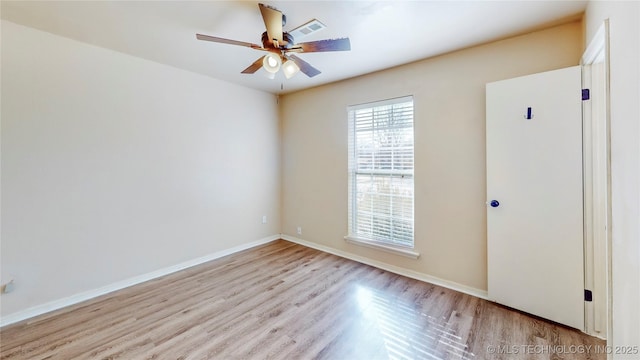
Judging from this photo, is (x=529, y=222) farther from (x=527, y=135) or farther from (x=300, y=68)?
(x=300, y=68)

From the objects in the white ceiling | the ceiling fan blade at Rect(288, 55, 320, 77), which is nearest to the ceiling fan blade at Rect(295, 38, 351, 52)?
the ceiling fan blade at Rect(288, 55, 320, 77)

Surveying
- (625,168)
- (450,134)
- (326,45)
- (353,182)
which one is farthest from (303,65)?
(625,168)

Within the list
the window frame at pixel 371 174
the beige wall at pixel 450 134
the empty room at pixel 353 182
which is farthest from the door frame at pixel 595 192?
the window frame at pixel 371 174

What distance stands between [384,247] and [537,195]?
168cm

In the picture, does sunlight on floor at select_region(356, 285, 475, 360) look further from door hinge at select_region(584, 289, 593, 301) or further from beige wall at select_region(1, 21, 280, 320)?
beige wall at select_region(1, 21, 280, 320)

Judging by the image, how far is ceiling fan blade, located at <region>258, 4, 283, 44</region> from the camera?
168cm

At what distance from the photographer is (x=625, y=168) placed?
1.27 metres

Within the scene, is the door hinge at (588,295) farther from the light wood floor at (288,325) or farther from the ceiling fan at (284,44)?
the ceiling fan at (284,44)

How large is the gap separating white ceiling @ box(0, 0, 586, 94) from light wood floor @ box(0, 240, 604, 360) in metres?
2.54

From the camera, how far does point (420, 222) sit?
2.95 m

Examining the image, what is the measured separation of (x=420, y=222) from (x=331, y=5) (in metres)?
2.39

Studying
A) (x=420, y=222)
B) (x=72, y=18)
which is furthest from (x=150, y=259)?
(x=420, y=222)

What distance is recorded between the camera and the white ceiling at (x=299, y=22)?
191 cm

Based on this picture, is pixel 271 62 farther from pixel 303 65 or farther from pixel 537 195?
pixel 537 195
